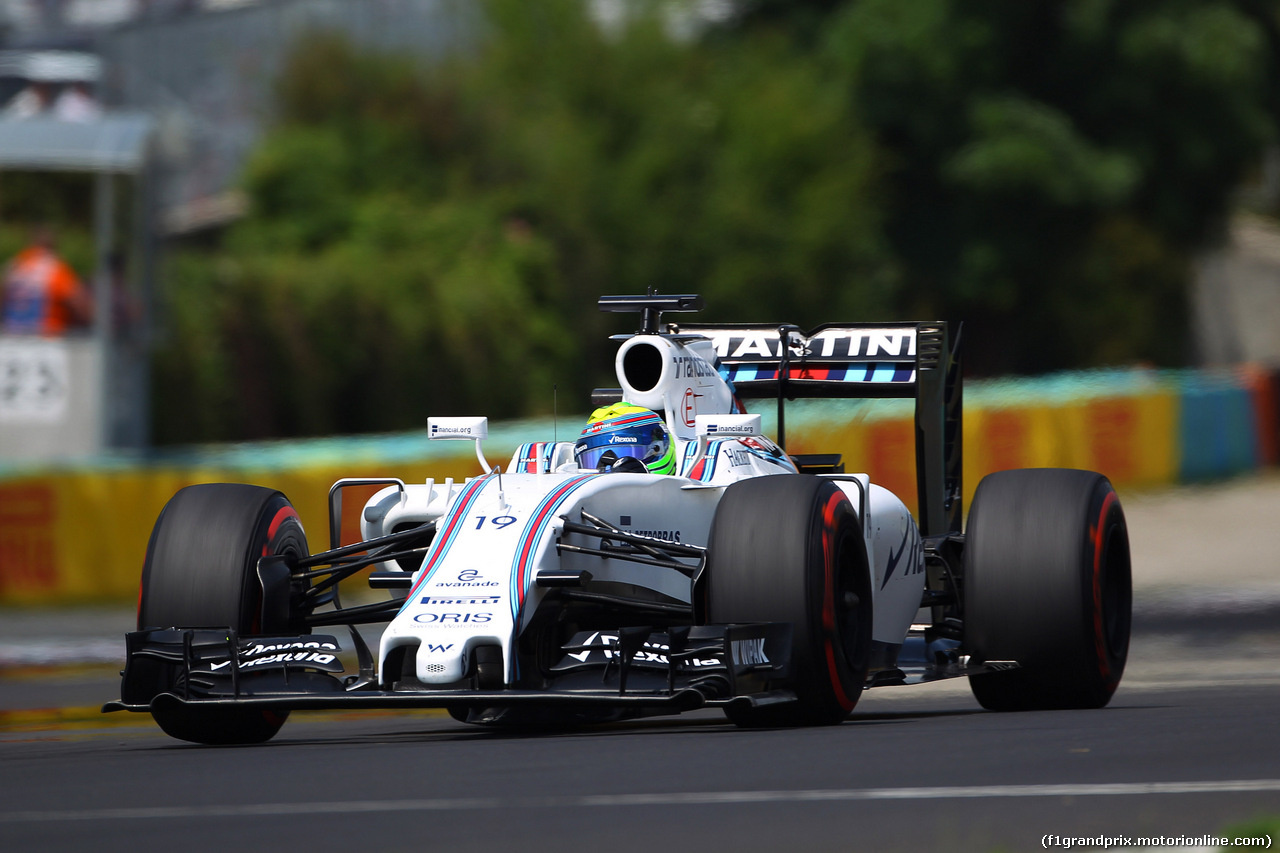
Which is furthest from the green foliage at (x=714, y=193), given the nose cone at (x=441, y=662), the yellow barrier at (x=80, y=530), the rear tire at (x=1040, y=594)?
the nose cone at (x=441, y=662)

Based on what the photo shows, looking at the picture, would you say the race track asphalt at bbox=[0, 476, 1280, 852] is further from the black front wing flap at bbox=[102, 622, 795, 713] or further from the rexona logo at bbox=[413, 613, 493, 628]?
the rexona logo at bbox=[413, 613, 493, 628]

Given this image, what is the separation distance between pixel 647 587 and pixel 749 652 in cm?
125

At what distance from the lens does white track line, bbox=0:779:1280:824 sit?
654cm

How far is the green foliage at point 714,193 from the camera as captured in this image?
27.0 metres

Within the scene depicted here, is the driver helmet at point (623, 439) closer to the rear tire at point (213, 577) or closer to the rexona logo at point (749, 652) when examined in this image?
the rear tire at point (213, 577)

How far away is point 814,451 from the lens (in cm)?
1986

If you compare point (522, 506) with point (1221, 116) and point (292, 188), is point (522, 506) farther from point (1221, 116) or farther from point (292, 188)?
point (1221, 116)

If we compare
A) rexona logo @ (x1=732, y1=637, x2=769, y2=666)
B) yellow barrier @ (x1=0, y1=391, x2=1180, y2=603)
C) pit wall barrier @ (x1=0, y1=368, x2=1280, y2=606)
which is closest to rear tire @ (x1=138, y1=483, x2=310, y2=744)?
rexona logo @ (x1=732, y1=637, x2=769, y2=666)

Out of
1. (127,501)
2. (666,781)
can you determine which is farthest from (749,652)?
(127,501)

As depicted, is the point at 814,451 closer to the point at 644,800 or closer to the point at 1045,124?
the point at 644,800

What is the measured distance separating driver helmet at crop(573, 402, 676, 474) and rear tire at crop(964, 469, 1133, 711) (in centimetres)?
154

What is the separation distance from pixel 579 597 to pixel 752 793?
2.15 metres

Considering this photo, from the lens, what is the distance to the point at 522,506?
8883mm

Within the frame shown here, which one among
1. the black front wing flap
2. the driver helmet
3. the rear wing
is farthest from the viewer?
the rear wing
